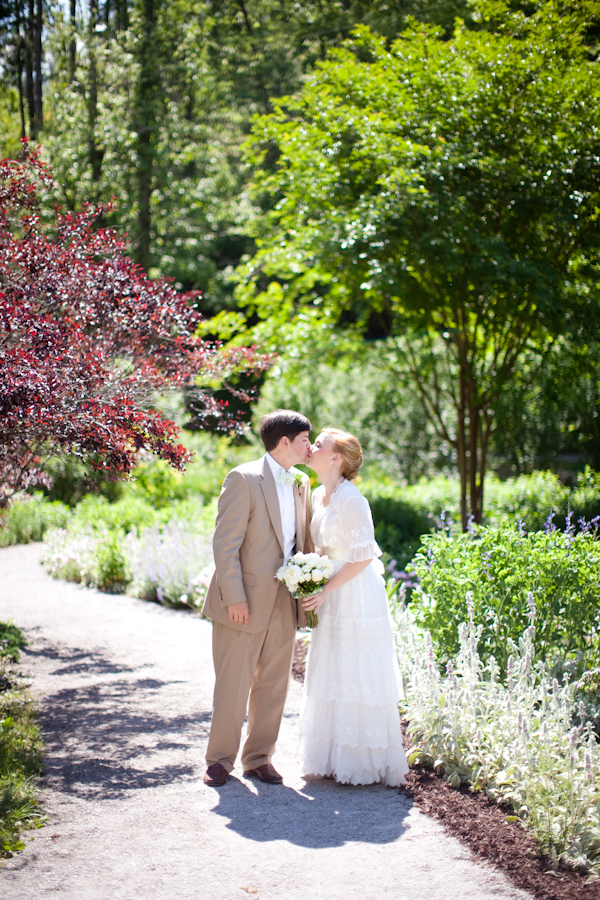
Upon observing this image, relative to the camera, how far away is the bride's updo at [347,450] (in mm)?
3768

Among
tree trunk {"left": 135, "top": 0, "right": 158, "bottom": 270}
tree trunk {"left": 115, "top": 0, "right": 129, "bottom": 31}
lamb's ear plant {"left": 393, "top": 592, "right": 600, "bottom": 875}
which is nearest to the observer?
lamb's ear plant {"left": 393, "top": 592, "right": 600, "bottom": 875}

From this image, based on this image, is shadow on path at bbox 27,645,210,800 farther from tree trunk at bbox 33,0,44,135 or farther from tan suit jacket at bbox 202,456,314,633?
tree trunk at bbox 33,0,44,135

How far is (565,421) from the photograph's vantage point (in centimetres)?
1297

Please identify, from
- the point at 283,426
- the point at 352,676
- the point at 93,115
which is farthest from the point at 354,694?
the point at 93,115

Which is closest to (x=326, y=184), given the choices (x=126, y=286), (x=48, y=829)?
(x=126, y=286)

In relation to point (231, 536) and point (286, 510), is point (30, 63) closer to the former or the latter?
point (286, 510)

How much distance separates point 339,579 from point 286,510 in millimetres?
452

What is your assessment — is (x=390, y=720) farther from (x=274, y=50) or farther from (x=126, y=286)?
(x=274, y=50)

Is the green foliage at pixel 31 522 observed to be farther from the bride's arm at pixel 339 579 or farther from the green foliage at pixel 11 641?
the bride's arm at pixel 339 579

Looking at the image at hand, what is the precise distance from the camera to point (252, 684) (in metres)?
3.86

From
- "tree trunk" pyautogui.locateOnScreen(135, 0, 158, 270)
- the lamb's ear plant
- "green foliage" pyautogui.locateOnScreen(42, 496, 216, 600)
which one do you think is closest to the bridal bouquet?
the lamb's ear plant

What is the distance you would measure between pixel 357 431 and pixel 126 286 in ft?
33.2

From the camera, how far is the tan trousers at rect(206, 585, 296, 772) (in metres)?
3.69

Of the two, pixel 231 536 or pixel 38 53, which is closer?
pixel 231 536
